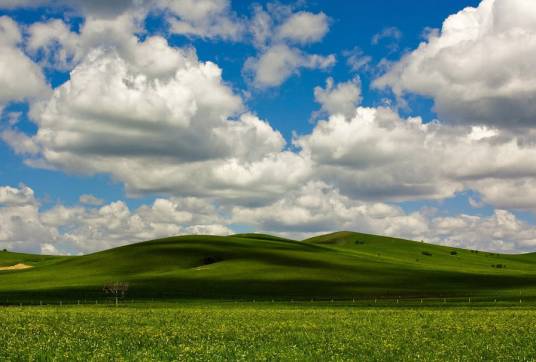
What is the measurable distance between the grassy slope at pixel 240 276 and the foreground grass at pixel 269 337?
45334 mm

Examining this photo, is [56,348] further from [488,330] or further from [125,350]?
[488,330]

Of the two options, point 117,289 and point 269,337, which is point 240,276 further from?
point 269,337

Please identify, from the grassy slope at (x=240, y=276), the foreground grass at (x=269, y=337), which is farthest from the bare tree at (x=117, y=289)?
the foreground grass at (x=269, y=337)

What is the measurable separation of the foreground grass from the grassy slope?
45.3 metres

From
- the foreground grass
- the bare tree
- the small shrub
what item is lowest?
the foreground grass

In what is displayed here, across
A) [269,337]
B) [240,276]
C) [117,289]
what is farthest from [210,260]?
[269,337]

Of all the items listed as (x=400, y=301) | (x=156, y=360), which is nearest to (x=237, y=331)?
(x=156, y=360)

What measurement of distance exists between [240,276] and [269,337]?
86436 millimetres

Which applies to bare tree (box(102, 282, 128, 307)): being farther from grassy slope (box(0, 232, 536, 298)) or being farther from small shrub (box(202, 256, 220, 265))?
small shrub (box(202, 256, 220, 265))

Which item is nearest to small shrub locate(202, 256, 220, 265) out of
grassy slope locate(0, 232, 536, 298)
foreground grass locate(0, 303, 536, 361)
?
grassy slope locate(0, 232, 536, 298)

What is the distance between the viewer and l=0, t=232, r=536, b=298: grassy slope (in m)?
106

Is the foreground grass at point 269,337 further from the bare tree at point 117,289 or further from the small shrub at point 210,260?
the small shrub at point 210,260

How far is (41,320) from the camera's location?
169 ft

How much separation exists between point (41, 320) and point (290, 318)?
23.7 metres
